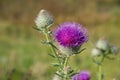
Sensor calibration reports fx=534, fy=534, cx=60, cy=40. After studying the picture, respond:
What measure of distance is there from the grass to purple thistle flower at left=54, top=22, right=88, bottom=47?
1.11 meters

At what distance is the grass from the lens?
33.0 feet

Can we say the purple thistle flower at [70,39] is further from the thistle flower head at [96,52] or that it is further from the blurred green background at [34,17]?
the blurred green background at [34,17]

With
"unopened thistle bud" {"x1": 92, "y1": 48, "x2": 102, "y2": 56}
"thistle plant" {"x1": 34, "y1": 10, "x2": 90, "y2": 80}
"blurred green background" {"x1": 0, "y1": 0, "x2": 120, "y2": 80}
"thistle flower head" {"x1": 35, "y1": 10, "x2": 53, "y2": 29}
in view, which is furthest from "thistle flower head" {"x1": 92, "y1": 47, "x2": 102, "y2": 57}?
"blurred green background" {"x1": 0, "y1": 0, "x2": 120, "y2": 80}

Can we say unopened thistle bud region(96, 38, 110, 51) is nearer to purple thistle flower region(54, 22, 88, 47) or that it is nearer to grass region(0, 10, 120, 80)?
grass region(0, 10, 120, 80)

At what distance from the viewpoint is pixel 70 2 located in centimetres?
3769

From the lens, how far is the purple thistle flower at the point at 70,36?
11.5ft

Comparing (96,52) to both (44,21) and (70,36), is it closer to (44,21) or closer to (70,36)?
(44,21)

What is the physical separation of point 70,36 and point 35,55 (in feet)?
47.4

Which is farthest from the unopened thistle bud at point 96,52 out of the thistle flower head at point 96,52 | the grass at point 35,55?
the grass at point 35,55

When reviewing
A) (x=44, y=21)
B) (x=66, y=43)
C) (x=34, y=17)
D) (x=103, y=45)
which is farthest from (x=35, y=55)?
(x=66, y=43)

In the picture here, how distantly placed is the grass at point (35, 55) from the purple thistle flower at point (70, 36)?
1106 millimetres

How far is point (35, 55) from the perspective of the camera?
1792 cm

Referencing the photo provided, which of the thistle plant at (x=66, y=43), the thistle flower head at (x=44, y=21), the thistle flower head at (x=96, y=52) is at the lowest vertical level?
the thistle plant at (x=66, y=43)

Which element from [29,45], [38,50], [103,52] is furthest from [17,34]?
[103,52]
